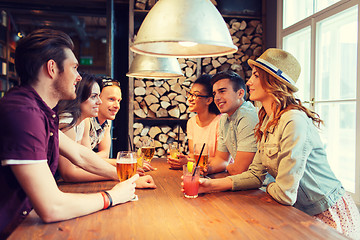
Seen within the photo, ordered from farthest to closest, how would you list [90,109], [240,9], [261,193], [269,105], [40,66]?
[240,9] → [90,109] → [269,105] → [261,193] → [40,66]

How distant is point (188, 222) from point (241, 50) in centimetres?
373

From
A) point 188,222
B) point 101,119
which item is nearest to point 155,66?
point 101,119

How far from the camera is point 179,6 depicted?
1.24m

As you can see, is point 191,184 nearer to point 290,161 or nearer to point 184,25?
point 290,161

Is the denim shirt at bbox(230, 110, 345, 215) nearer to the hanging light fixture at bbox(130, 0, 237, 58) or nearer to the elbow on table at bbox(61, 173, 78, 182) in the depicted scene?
the hanging light fixture at bbox(130, 0, 237, 58)

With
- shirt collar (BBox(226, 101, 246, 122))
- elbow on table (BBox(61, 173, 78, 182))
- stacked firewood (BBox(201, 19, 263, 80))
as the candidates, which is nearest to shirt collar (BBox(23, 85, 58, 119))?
elbow on table (BBox(61, 173, 78, 182))

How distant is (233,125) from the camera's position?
7.68 feet

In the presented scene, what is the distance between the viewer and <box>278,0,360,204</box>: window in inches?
123

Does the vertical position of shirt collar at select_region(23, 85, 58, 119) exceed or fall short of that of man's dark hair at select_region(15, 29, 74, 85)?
it falls short

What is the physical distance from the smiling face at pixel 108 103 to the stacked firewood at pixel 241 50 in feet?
6.07

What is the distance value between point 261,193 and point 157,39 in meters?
0.91

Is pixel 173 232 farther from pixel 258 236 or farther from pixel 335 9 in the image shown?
pixel 335 9

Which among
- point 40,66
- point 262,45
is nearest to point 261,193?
point 40,66

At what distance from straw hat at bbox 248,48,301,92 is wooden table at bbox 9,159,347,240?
668 millimetres
